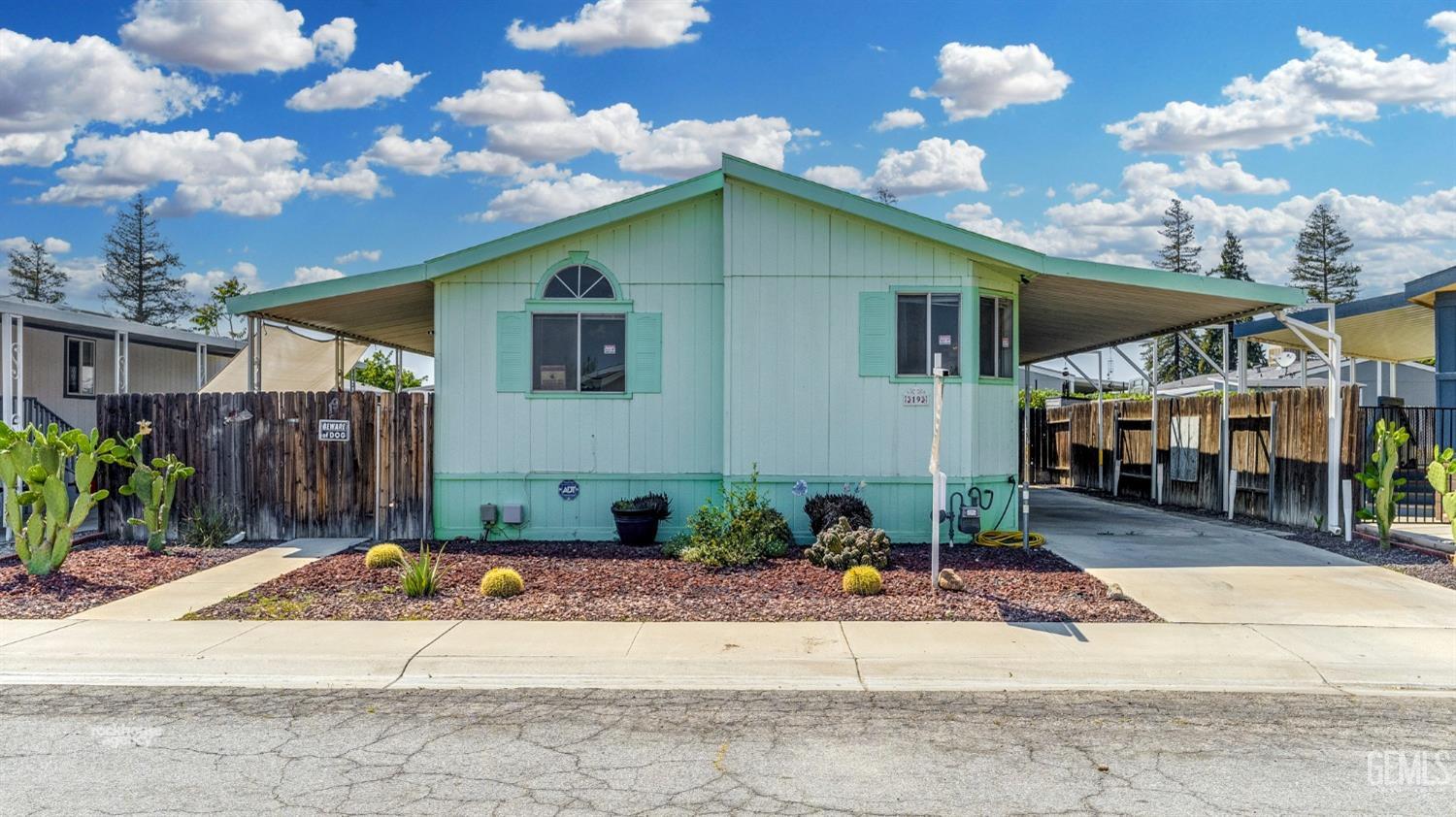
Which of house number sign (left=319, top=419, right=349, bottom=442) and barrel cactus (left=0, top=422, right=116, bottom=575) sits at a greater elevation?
house number sign (left=319, top=419, right=349, bottom=442)

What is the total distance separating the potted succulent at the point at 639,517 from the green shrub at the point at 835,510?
1.79 m

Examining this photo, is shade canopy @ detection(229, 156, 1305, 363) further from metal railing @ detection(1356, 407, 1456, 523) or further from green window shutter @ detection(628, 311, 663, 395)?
metal railing @ detection(1356, 407, 1456, 523)

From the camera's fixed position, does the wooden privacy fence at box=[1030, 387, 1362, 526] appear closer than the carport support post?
No

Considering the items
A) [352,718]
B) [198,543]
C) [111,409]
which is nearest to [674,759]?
[352,718]

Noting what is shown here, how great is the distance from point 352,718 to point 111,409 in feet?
31.5

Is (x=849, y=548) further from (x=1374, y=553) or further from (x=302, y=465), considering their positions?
(x=302, y=465)

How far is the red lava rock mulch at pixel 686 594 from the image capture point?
9.27 m

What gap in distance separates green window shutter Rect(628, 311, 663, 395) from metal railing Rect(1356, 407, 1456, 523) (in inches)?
366

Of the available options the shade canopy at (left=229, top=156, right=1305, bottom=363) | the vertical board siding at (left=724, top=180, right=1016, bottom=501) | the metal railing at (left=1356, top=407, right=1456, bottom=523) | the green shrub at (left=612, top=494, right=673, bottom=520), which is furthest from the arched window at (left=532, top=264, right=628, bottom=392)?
the metal railing at (left=1356, top=407, right=1456, bottom=523)

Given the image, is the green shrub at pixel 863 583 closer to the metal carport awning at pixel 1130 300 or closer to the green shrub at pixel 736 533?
the green shrub at pixel 736 533

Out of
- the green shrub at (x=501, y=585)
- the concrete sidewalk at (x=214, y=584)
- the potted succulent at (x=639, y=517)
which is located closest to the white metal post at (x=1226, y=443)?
the potted succulent at (x=639, y=517)

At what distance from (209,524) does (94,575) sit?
2.27 meters

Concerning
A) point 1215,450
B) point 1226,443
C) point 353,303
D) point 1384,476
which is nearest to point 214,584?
point 353,303

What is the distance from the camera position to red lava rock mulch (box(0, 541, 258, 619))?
9820 mm
